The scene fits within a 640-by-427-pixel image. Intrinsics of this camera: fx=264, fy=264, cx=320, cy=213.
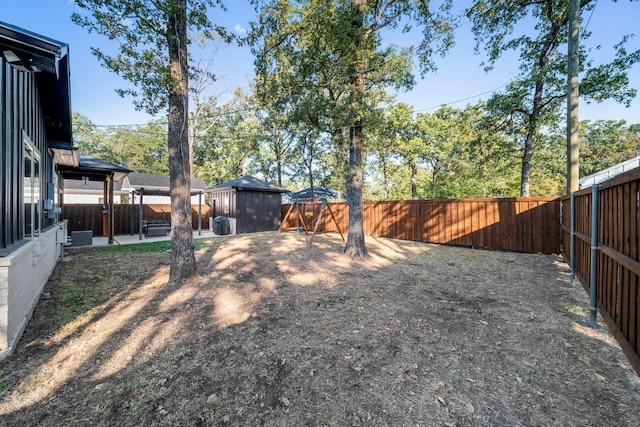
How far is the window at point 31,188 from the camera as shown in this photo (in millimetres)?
4152

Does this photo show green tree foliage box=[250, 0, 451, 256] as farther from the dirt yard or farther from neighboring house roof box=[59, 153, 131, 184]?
neighboring house roof box=[59, 153, 131, 184]

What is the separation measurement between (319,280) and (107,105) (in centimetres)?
1403

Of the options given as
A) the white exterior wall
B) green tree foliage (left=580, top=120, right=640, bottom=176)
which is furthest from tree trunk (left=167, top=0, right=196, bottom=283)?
green tree foliage (left=580, top=120, right=640, bottom=176)

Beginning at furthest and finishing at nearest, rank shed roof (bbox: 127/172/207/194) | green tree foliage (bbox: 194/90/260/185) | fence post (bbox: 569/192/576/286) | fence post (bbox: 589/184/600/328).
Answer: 1. green tree foliage (bbox: 194/90/260/185)
2. shed roof (bbox: 127/172/207/194)
3. fence post (bbox: 569/192/576/286)
4. fence post (bbox: 589/184/600/328)

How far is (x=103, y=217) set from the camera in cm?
1117

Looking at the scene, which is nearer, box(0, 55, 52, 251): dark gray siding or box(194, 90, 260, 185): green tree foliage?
box(0, 55, 52, 251): dark gray siding

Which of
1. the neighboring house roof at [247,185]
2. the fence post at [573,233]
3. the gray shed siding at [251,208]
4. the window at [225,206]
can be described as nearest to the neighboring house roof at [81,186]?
the gray shed siding at [251,208]

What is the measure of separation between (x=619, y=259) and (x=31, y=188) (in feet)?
25.7

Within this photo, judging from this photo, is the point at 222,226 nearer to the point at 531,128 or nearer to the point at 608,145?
the point at 531,128

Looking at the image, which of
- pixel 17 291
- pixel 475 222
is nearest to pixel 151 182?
pixel 17 291

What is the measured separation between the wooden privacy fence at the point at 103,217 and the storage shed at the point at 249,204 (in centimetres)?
182

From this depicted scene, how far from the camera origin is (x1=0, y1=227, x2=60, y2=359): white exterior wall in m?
2.54

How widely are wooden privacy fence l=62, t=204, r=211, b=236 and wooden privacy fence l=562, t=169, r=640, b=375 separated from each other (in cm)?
1223

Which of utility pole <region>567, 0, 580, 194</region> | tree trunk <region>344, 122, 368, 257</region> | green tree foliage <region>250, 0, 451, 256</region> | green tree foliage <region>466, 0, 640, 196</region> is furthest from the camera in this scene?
green tree foliage <region>466, 0, 640, 196</region>
